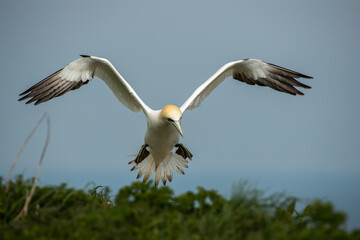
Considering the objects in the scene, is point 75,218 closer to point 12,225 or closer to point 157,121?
point 12,225

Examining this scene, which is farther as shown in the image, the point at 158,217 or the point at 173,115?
the point at 173,115

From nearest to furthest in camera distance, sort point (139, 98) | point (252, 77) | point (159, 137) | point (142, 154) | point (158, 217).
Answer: point (158, 217)
point (159, 137)
point (139, 98)
point (252, 77)
point (142, 154)

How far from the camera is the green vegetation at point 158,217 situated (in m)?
3.82

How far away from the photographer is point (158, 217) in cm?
409

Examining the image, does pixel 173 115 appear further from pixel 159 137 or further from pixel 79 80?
pixel 79 80

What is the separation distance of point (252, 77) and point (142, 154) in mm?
3060

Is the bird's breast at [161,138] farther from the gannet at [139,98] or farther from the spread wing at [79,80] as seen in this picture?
the spread wing at [79,80]

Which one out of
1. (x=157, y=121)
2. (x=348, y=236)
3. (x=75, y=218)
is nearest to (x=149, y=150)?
(x=157, y=121)

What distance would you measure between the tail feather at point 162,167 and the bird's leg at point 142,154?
0.14m

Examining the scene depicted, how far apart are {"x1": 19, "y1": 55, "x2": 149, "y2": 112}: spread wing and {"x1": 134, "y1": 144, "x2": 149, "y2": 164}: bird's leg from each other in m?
1.08

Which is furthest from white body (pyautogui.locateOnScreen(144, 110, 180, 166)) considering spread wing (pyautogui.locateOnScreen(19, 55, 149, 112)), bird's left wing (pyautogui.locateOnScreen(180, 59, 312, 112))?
Answer: bird's left wing (pyautogui.locateOnScreen(180, 59, 312, 112))

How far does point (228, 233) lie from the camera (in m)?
3.85

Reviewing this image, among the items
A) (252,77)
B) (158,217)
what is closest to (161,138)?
(252,77)

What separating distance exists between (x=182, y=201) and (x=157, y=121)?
3456mm
